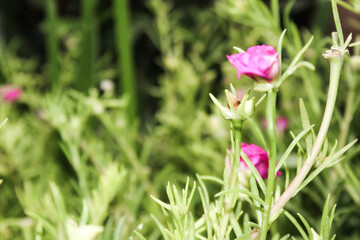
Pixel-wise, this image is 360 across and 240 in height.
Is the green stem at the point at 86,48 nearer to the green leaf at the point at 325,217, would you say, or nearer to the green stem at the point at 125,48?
the green stem at the point at 125,48

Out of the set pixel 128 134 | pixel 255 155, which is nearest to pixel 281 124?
pixel 128 134

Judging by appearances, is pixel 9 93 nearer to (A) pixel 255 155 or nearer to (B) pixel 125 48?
(B) pixel 125 48

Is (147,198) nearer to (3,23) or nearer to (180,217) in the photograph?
(180,217)

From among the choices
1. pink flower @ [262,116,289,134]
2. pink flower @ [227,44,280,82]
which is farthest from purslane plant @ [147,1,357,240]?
pink flower @ [262,116,289,134]

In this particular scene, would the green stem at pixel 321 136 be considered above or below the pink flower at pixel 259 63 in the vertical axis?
below

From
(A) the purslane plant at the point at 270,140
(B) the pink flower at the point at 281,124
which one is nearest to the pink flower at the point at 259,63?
(A) the purslane plant at the point at 270,140
